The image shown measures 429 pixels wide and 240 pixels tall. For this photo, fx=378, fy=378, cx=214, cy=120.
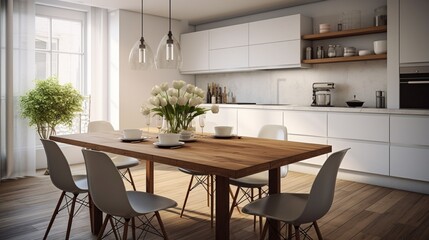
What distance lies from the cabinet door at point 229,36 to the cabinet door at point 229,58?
0.08m

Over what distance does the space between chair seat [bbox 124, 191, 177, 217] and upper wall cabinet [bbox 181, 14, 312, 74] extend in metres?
3.54

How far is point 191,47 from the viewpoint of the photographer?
6.81m

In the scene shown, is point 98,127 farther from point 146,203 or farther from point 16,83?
point 16,83

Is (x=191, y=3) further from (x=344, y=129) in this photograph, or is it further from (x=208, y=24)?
(x=344, y=129)

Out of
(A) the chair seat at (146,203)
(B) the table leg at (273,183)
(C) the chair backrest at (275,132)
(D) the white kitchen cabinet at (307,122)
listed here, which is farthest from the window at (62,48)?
(B) the table leg at (273,183)

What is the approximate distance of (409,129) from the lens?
13.7 ft

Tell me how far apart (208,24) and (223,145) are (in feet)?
15.7

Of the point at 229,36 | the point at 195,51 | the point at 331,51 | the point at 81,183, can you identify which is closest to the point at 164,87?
the point at 81,183

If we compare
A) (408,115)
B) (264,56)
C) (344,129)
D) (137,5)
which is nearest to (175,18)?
(137,5)

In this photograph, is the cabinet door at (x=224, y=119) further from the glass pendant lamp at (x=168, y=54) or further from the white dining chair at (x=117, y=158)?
the glass pendant lamp at (x=168, y=54)

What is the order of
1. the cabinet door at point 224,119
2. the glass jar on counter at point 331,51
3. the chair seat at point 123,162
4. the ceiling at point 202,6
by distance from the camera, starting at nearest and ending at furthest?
the chair seat at point 123,162
the glass jar on counter at point 331,51
the ceiling at point 202,6
the cabinet door at point 224,119

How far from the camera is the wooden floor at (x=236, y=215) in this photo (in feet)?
9.86

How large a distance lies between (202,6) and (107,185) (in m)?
4.29

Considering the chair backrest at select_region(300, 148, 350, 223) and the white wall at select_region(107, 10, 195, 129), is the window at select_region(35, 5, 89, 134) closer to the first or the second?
the white wall at select_region(107, 10, 195, 129)
